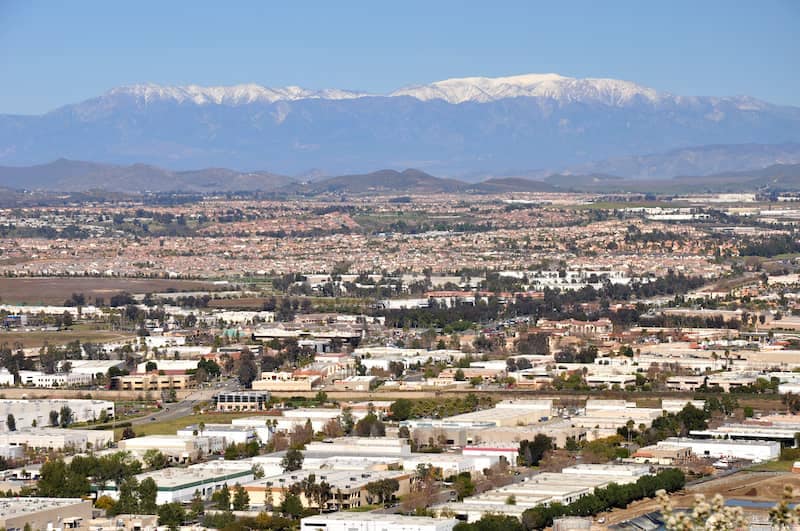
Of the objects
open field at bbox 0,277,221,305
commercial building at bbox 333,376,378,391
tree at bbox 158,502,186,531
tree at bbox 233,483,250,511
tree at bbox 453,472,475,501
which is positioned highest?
tree at bbox 158,502,186,531

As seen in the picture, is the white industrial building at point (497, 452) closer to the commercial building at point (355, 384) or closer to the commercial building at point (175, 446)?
the commercial building at point (175, 446)

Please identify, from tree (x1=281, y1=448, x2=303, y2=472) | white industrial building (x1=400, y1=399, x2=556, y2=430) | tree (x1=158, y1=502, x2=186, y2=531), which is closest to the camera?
tree (x1=158, y1=502, x2=186, y2=531)

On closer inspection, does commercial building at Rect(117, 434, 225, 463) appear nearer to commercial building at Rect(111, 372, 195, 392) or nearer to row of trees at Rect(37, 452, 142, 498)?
row of trees at Rect(37, 452, 142, 498)

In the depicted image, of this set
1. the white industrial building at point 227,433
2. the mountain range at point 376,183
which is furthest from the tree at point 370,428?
the mountain range at point 376,183

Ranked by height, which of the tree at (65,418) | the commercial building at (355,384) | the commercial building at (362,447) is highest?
the commercial building at (362,447)

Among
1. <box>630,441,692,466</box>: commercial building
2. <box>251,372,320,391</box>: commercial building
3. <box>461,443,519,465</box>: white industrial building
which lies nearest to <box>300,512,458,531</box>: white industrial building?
<box>461,443,519,465</box>: white industrial building

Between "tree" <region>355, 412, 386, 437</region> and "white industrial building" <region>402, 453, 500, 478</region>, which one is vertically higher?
"white industrial building" <region>402, 453, 500, 478</region>

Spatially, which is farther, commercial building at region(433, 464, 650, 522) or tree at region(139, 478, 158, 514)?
tree at region(139, 478, 158, 514)

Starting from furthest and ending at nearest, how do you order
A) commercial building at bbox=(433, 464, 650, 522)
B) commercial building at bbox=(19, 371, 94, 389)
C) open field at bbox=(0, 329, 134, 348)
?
open field at bbox=(0, 329, 134, 348) → commercial building at bbox=(19, 371, 94, 389) → commercial building at bbox=(433, 464, 650, 522)
